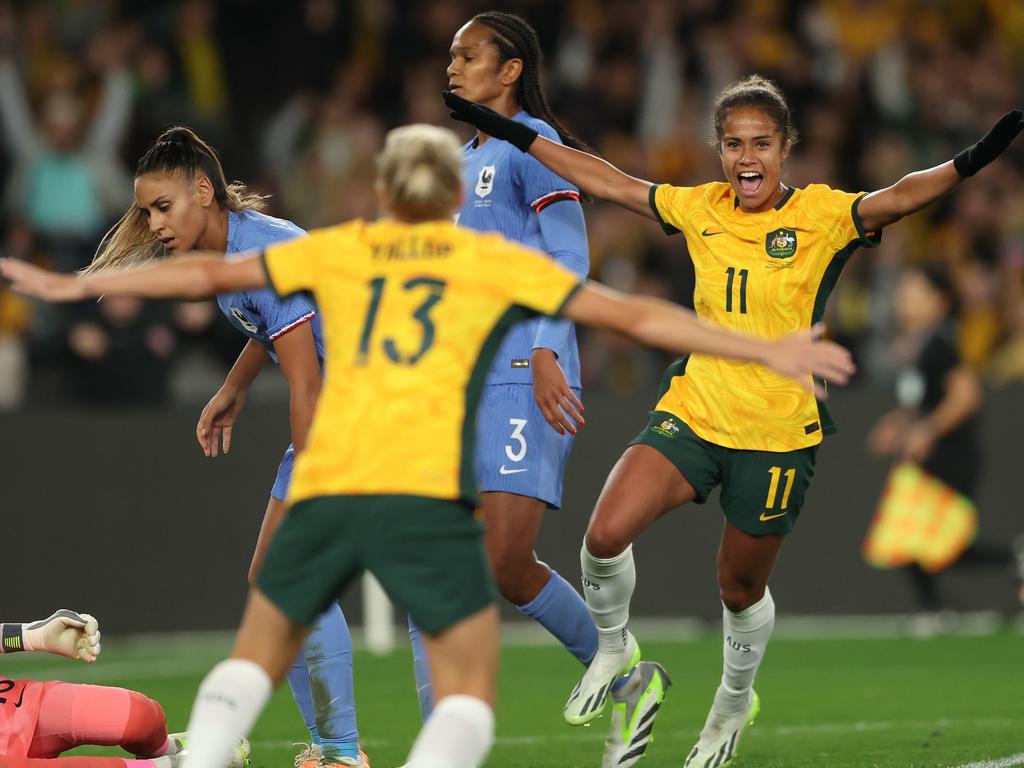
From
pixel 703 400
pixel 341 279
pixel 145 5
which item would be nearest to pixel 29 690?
pixel 341 279

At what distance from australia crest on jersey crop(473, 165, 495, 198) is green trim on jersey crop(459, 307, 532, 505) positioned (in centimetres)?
204

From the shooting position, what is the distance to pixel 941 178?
5.68 metres

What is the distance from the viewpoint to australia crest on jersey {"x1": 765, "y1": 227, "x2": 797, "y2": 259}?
19.7ft

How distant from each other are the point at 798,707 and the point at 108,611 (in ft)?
18.5

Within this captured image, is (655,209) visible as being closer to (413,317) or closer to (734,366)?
(734,366)

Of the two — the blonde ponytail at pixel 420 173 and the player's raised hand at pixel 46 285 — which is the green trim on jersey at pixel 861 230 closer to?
the blonde ponytail at pixel 420 173

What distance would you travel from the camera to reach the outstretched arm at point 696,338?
13.6ft

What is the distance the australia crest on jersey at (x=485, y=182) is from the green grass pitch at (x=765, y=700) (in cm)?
224

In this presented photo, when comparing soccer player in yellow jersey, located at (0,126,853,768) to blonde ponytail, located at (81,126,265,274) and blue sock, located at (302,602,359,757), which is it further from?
blue sock, located at (302,602,359,757)

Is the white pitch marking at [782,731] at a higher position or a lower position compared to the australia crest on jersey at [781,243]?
lower

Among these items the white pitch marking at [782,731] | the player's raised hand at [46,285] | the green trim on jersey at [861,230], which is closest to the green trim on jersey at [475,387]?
the player's raised hand at [46,285]

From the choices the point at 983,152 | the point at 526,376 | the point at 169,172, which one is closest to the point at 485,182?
the point at 526,376

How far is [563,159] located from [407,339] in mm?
2111

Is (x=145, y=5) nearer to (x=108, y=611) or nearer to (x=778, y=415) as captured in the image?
(x=108, y=611)
